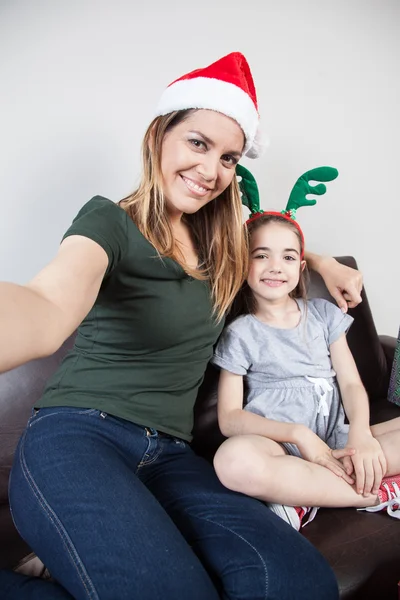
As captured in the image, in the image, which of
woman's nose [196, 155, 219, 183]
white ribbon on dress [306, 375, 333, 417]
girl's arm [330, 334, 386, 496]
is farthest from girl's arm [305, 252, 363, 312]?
woman's nose [196, 155, 219, 183]

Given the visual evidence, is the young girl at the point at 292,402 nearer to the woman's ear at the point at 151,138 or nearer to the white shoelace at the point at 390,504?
the white shoelace at the point at 390,504

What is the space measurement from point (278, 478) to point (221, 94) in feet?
2.80

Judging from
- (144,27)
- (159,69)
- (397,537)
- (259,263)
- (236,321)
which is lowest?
(397,537)

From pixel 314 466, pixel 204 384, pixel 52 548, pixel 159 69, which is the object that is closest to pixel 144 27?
pixel 159 69

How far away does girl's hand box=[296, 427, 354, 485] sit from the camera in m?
1.24

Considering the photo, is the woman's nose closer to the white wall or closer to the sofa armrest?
the white wall

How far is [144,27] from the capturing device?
1.66 meters

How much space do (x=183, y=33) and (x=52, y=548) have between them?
1524 mm

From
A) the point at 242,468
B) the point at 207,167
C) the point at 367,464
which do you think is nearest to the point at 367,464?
the point at 367,464

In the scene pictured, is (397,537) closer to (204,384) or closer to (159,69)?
(204,384)

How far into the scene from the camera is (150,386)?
3.85 ft

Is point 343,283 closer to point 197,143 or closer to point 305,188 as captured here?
point 305,188

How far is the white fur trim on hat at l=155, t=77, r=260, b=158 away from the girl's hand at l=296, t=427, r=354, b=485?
74cm

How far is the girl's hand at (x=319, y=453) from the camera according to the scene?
124 centimetres
